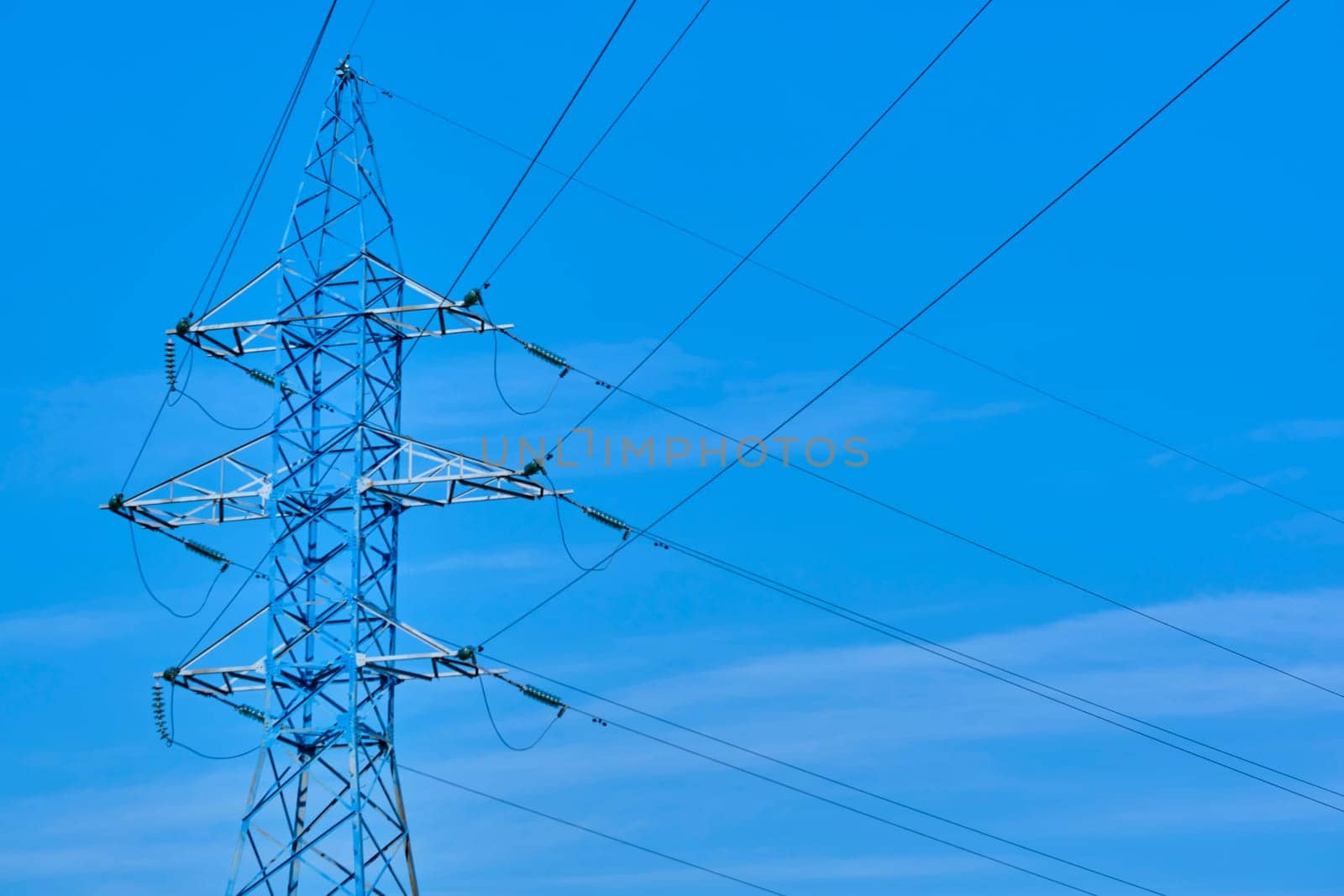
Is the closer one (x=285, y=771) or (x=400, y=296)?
(x=285, y=771)

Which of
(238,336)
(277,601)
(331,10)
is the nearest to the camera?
(331,10)

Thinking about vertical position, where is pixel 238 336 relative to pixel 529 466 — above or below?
above

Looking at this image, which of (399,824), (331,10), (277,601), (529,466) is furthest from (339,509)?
(331,10)

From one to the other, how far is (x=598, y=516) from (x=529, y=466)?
271 centimetres

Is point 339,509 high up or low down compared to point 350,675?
up

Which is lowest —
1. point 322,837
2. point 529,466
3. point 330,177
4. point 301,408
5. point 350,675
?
point 322,837

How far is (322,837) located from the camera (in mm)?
32562

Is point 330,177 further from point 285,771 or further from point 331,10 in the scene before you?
point 285,771

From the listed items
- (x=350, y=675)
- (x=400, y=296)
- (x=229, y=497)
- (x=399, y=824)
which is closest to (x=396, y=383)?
(x=400, y=296)

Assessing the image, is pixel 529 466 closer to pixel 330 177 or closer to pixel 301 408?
pixel 301 408

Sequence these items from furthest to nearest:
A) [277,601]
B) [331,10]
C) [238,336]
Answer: [238,336] → [277,601] → [331,10]

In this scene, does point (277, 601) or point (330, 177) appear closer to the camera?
point (277, 601)

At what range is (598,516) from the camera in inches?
1382

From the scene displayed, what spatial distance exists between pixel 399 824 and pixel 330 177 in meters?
15.5
